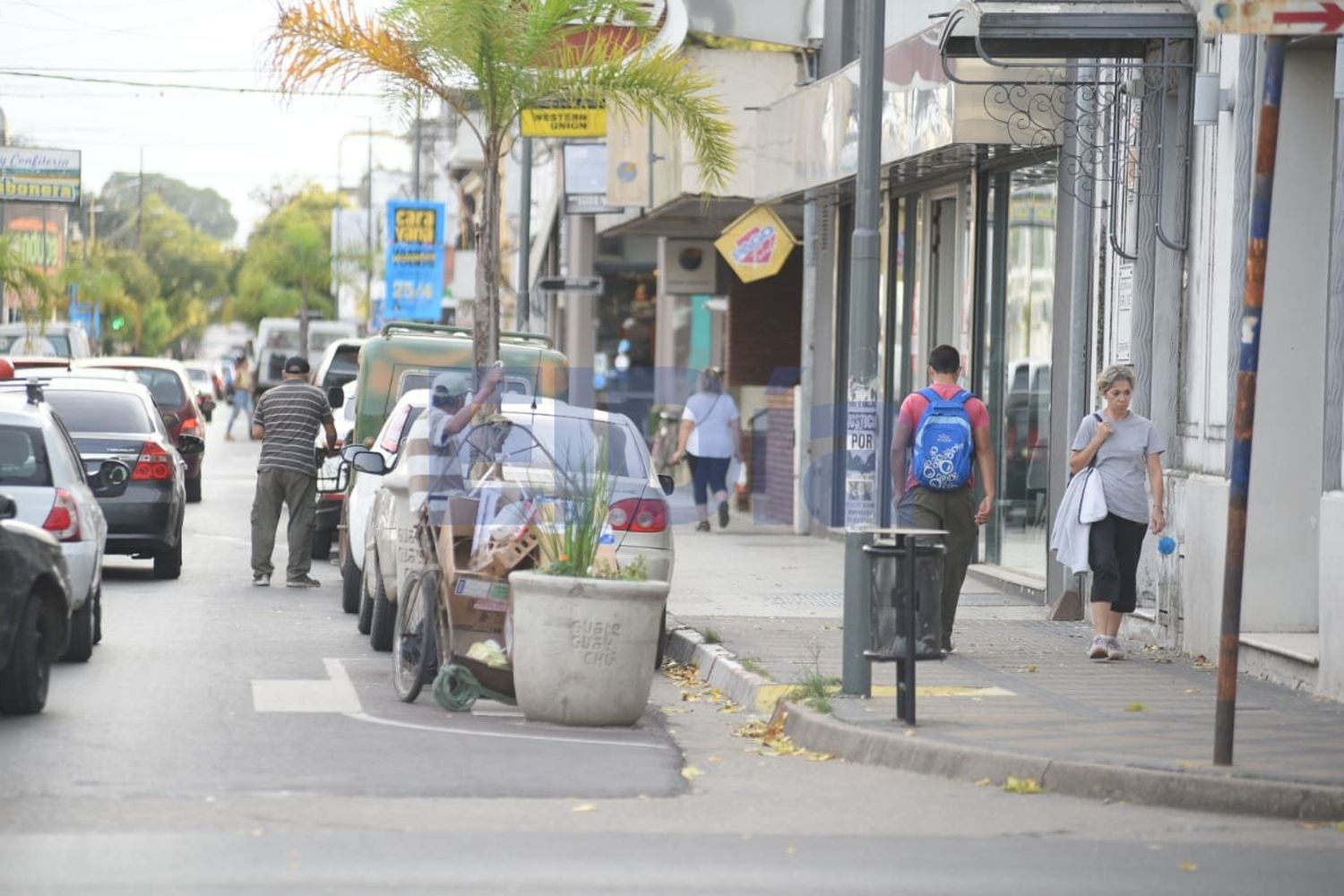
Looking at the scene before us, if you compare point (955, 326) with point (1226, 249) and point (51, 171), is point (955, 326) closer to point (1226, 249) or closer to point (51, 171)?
point (1226, 249)

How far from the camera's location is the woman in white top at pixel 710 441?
24156 mm

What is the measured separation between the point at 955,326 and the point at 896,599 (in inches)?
395

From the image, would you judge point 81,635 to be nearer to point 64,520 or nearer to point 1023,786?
point 64,520

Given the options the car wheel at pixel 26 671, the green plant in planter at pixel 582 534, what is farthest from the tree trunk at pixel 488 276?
the car wheel at pixel 26 671

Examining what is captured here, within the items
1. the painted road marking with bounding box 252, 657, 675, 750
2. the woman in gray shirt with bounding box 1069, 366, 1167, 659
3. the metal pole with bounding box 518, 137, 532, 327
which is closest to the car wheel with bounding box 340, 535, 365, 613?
the painted road marking with bounding box 252, 657, 675, 750

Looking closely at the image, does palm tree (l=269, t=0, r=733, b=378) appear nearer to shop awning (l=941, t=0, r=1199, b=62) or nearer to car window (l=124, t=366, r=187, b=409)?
shop awning (l=941, t=0, r=1199, b=62)

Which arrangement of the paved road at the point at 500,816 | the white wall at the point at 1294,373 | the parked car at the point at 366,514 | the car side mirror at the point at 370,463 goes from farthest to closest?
the parked car at the point at 366,514 < the car side mirror at the point at 370,463 < the white wall at the point at 1294,373 < the paved road at the point at 500,816

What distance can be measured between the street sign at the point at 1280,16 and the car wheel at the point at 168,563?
447 inches

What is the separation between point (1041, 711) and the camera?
10.2 meters

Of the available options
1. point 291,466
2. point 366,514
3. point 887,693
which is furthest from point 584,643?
point 291,466

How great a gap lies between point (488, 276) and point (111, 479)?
355 cm

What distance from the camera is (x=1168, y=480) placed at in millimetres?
13469

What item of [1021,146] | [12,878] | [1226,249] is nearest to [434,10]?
[1021,146]

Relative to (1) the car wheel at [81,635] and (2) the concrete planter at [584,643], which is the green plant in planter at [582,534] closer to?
(2) the concrete planter at [584,643]
